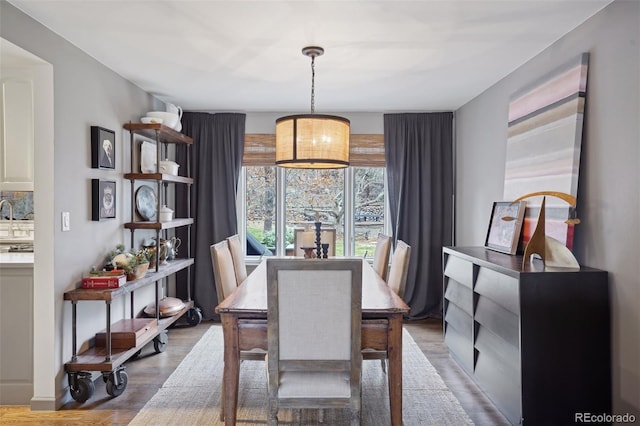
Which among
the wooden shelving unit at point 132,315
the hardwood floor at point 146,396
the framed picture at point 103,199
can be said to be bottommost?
the hardwood floor at point 146,396

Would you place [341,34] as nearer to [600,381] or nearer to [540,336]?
[540,336]

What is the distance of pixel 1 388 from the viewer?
2834 millimetres

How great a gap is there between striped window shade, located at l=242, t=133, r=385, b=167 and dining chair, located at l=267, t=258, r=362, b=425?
10.3 feet

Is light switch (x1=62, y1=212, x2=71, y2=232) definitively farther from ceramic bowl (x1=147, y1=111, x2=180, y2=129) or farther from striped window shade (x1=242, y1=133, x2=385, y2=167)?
striped window shade (x1=242, y1=133, x2=385, y2=167)

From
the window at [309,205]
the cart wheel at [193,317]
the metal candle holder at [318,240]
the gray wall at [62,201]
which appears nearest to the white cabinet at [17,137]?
the gray wall at [62,201]

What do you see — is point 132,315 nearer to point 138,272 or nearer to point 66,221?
point 138,272

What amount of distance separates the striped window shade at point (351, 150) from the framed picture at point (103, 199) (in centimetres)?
180

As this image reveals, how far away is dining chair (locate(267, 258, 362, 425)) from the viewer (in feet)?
6.70

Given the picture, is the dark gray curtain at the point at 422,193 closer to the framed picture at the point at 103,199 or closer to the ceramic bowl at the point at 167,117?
the ceramic bowl at the point at 167,117

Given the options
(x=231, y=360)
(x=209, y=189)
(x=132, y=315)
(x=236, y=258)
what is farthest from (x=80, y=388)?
(x=209, y=189)

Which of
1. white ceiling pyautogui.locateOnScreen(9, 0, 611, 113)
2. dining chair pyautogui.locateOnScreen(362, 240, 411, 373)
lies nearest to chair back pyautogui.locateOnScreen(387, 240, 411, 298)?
dining chair pyautogui.locateOnScreen(362, 240, 411, 373)

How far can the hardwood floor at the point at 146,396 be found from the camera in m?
2.68

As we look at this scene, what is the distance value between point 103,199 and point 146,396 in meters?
1.52

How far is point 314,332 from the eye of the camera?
2088 mm
